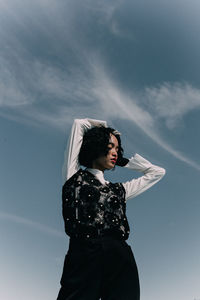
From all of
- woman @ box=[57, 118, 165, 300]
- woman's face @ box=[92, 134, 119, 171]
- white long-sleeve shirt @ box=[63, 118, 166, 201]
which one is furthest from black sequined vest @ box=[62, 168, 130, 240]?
woman's face @ box=[92, 134, 119, 171]

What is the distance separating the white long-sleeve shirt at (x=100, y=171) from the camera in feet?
10.1

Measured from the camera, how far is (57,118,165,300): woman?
8.40 ft

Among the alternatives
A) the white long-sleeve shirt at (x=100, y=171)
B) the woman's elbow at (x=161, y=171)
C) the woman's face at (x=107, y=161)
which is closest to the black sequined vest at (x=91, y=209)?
the white long-sleeve shirt at (x=100, y=171)

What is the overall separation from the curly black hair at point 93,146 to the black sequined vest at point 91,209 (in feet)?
0.91

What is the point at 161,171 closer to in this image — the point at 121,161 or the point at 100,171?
the point at 121,161

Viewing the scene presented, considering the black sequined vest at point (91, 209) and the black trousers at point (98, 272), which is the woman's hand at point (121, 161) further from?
the black trousers at point (98, 272)

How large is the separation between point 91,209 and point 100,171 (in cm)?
54

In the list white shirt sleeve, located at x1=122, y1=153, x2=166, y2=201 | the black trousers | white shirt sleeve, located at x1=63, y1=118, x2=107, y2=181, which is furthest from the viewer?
white shirt sleeve, located at x1=122, y1=153, x2=166, y2=201

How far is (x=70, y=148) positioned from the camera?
3.08m

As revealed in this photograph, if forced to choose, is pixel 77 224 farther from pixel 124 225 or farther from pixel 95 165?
pixel 95 165

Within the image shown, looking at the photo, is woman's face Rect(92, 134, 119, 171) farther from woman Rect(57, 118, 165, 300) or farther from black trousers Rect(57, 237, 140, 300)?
black trousers Rect(57, 237, 140, 300)

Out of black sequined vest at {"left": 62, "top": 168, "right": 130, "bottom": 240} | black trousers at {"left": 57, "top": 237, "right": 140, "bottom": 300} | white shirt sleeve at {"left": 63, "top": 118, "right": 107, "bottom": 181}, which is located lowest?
black trousers at {"left": 57, "top": 237, "right": 140, "bottom": 300}

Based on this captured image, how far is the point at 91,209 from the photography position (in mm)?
2783

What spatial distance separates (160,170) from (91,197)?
113 cm
